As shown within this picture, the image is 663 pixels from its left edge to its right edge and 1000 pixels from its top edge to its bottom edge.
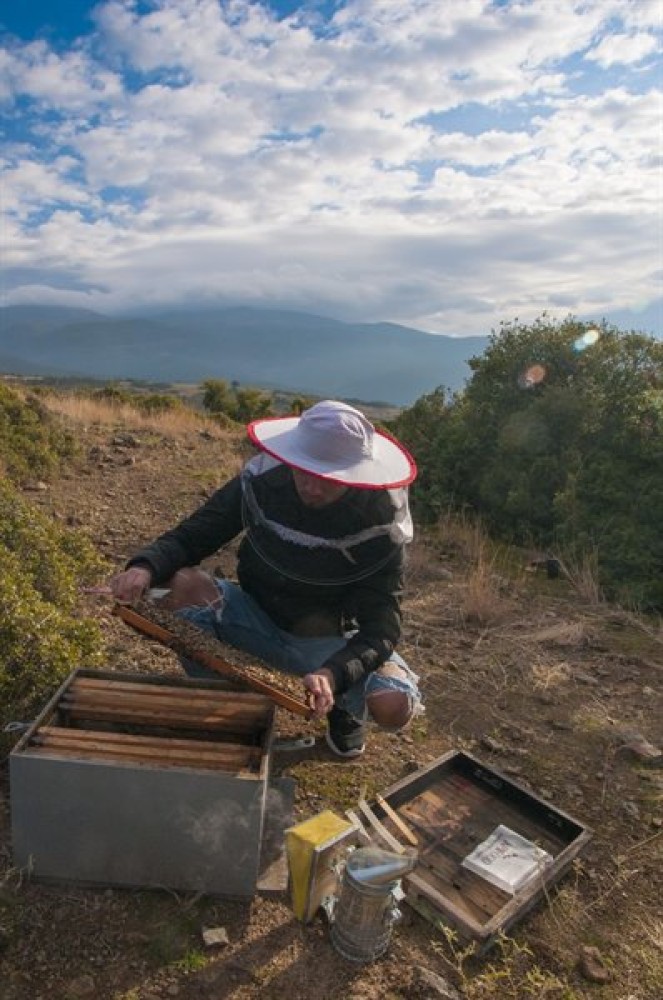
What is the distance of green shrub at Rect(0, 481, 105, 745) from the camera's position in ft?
10.8

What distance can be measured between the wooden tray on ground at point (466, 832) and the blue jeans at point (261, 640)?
1.65 ft

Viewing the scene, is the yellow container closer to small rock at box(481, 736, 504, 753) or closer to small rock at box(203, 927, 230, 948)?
small rock at box(203, 927, 230, 948)

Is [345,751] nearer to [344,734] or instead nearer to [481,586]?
[344,734]

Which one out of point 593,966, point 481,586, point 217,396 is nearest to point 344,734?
point 593,966

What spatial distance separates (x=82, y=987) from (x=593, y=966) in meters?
1.88

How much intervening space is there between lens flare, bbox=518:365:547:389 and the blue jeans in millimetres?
7732

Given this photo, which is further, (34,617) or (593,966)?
(34,617)

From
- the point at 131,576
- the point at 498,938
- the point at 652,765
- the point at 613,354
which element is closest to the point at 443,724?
Answer: the point at 652,765

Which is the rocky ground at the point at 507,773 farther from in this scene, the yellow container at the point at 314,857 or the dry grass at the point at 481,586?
the yellow container at the point at 314,857

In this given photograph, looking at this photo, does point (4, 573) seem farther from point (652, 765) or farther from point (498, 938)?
point (652, 765)

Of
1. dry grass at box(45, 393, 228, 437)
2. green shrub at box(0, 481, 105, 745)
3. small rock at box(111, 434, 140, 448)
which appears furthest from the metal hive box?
dry grass at box(45, 393, 228, 437)

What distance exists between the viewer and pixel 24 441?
880cm

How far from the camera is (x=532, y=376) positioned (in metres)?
10.4

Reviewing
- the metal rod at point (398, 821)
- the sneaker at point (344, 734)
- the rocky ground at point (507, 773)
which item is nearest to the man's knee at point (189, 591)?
the rocky ground at point (507, 773)
